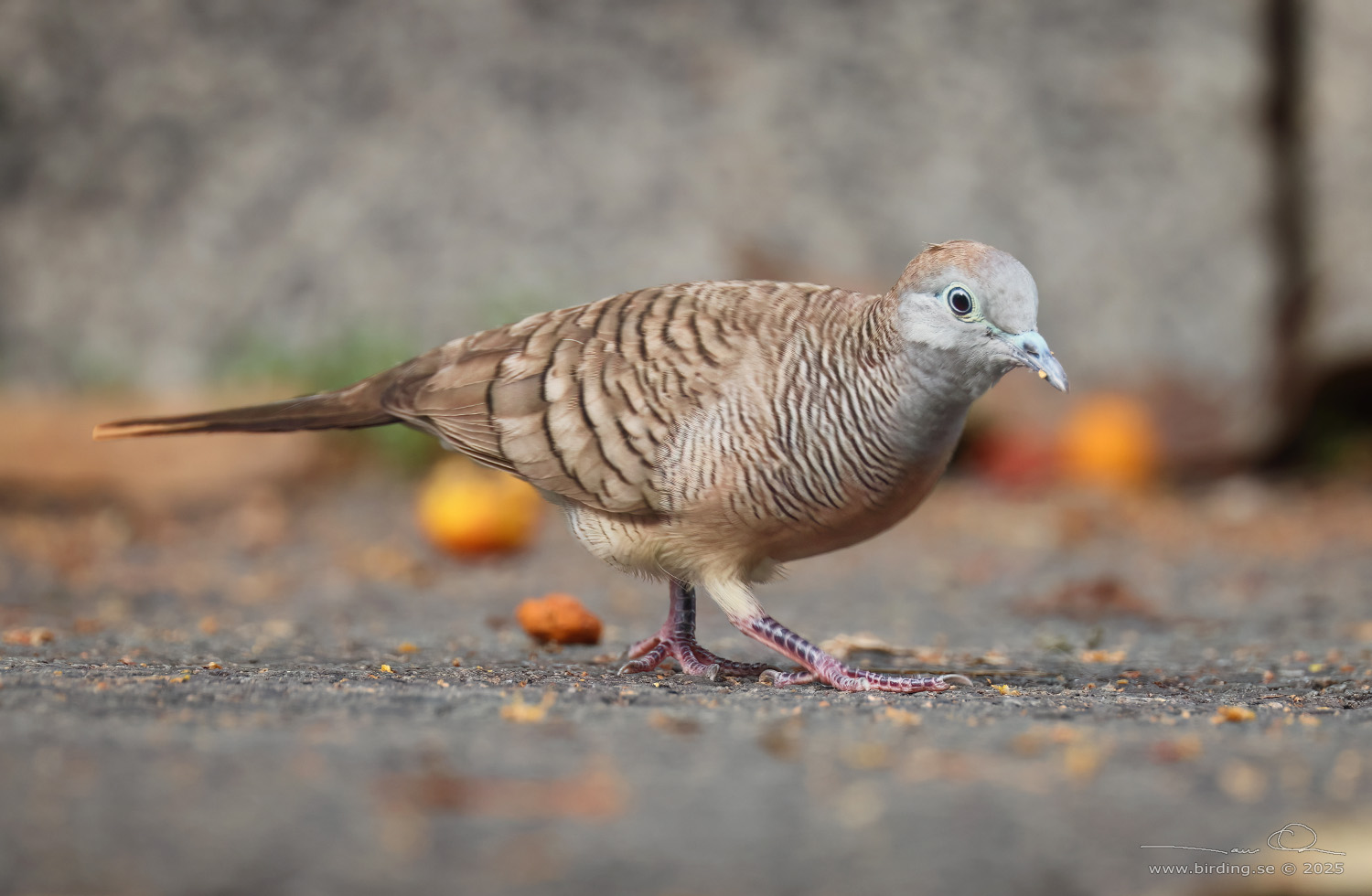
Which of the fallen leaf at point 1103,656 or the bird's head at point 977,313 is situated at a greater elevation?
the bird's head at point 977,313

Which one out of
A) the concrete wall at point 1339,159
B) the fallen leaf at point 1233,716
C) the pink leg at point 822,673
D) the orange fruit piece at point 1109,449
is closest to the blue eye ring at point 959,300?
the pink leg at point 822,673

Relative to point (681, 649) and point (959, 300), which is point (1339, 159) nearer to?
point (959, 300)

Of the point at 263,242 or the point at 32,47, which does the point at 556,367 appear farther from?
the point at 32,47

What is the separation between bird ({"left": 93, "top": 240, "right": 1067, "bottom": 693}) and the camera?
3.07 meters

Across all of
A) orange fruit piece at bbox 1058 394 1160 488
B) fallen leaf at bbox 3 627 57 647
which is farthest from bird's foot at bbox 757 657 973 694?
orange fruit piece at bbox 1058 394 1160 488

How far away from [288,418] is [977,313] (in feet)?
5.91

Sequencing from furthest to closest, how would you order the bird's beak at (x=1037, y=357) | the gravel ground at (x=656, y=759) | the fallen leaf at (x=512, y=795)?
the bird's beak at (x=1037, y=357) < the fallen leaf at (x=512, y=795) < the gravel ground at (x=656, y=759)

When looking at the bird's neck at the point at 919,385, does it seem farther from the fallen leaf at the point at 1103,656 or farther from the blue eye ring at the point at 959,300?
the fallen leaf at the point at 1103,656

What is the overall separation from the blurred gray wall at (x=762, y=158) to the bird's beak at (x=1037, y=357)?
5.07 metres

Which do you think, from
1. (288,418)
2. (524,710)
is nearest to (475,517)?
(288,418)

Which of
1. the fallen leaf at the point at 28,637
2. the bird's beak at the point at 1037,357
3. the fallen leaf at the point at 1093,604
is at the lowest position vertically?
the fallen leaf at the point at 28,637

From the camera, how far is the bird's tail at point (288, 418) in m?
3.50

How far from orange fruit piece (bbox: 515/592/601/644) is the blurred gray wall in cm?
425
